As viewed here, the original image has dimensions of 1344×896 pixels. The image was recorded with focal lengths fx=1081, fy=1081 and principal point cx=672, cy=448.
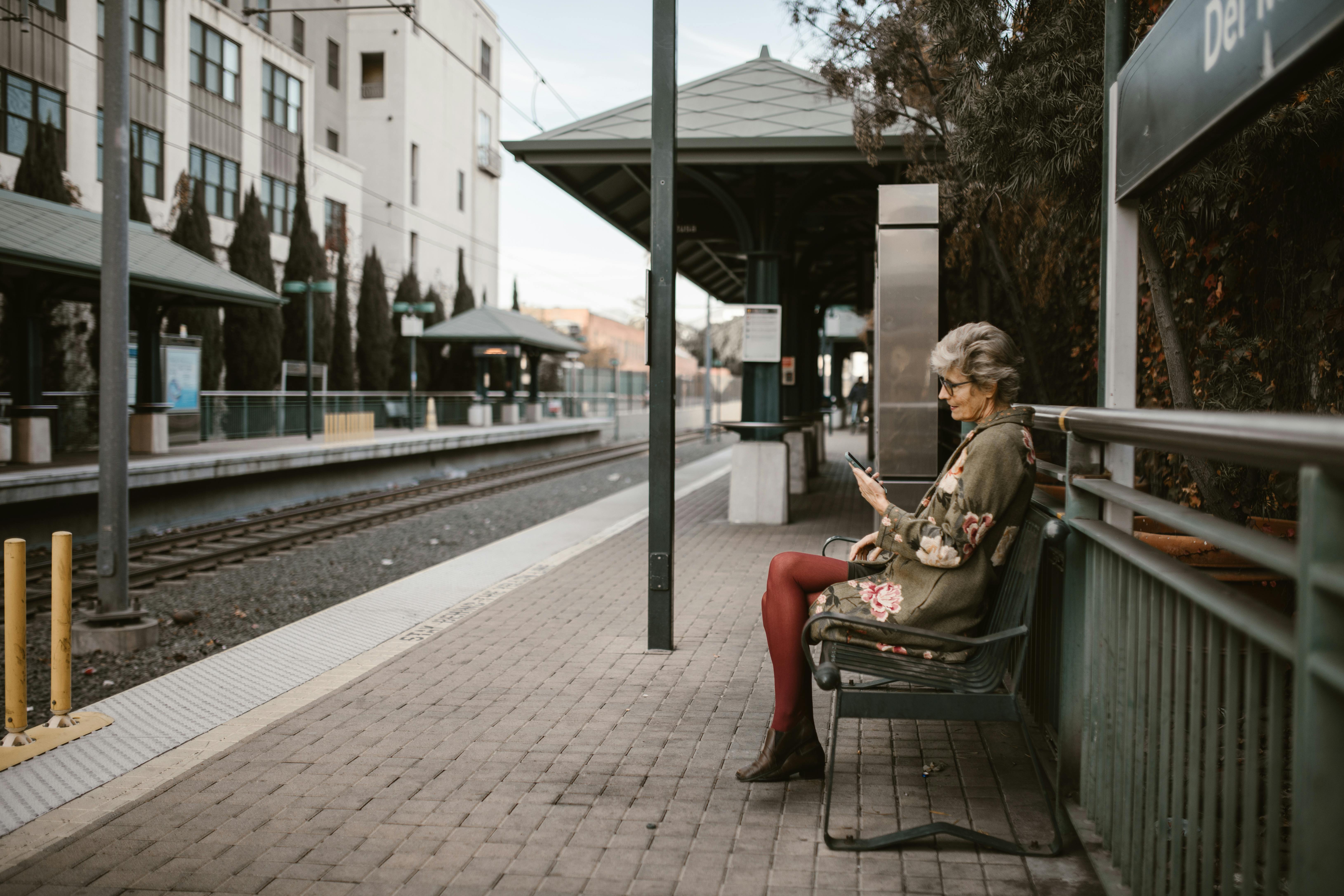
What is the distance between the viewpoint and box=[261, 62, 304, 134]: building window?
3531cm

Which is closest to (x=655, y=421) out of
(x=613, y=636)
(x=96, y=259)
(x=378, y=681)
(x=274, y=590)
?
(x=613, y=636)

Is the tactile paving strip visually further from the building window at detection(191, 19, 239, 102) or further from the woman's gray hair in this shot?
the building window at detection(191, 19, 239, 102)

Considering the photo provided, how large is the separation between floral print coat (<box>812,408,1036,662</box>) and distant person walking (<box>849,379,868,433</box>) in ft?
82.9

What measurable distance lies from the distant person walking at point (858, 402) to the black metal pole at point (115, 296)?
75.1 ft

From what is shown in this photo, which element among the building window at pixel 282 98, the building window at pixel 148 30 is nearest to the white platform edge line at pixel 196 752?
the building window at pixel 148 30

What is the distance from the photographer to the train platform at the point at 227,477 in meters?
13.2

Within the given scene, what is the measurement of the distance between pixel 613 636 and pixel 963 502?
3.47m

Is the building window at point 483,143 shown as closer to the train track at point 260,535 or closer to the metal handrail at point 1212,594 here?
the train track at point 260,535

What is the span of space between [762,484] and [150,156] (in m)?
23.6

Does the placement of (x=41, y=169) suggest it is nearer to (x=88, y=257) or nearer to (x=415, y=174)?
(x=88, y=257)

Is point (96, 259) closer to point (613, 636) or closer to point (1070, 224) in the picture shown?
point (613, 636)

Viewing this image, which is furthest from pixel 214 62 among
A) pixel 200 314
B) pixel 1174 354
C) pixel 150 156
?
pixel 1174 354

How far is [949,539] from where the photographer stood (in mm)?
3393

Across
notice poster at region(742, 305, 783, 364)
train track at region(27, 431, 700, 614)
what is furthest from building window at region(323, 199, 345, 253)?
notice poster at region(742, 305, 783, 364)
